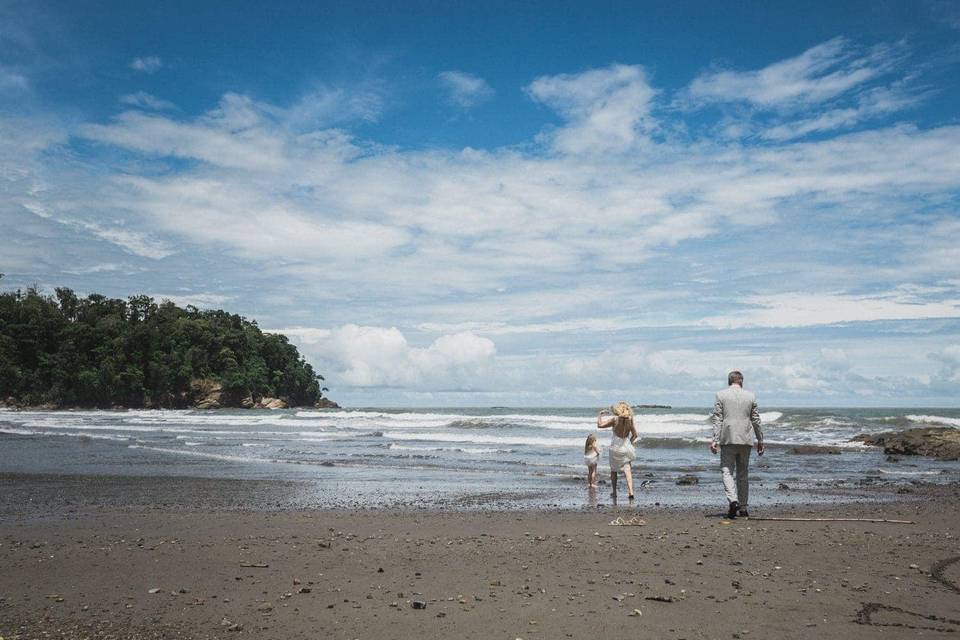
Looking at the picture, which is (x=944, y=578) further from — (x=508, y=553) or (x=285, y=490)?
(x=285, y=490)

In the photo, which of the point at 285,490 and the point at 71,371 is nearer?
the point at 285,490

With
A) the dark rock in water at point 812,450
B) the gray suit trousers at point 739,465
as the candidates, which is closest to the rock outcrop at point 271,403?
the dark rock in water at point 812,450

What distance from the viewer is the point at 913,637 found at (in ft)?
16.1

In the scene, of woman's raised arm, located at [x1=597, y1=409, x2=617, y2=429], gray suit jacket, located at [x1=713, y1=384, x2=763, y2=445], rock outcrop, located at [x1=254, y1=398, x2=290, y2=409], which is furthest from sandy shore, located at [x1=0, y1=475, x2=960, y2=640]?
rock outcrop, located at [x1=254, y1=398, x2=290, y2=409]

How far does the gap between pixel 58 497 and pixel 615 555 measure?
10.1 m

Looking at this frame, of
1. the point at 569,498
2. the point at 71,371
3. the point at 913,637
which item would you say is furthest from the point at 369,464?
the point at 71,371

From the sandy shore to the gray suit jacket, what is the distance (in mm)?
1253

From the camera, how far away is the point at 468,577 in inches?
256

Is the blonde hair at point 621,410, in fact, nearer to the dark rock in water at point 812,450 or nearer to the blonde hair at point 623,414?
the blonde hair at point 623,414

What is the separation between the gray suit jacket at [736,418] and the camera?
404 inches

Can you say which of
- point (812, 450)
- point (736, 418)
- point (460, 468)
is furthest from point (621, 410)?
point (812, 450)

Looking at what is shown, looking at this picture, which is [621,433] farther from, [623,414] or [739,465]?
[739,465]

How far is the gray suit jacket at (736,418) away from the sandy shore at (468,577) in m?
1.25

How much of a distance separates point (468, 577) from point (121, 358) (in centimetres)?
10085
